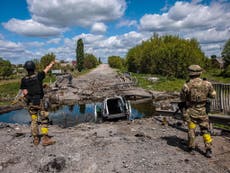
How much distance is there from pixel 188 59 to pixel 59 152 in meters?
Result: 32.3

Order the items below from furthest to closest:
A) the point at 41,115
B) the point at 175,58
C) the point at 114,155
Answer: the point at 175,58
the point at 41,115
the point at 114,155

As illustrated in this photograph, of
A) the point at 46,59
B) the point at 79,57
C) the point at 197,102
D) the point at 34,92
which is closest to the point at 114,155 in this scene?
the point at 197,102

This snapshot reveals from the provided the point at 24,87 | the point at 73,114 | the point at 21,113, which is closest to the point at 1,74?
the point at 21,113

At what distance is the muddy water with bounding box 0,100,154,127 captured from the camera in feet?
46.7

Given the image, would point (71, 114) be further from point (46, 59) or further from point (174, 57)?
point (46, 59)

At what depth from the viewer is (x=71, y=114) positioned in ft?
53.3

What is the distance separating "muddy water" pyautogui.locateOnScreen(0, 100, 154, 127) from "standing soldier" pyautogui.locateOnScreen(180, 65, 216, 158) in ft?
29.4

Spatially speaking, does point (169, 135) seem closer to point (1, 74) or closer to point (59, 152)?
point (59, 152)

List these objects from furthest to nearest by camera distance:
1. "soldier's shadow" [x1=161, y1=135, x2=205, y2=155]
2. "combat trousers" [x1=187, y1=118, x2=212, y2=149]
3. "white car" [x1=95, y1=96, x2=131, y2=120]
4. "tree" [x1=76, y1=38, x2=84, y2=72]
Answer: "tree" [x1=76, y1=38, x2=84, y2=72], "white car" [x1=95, y1=96, x2=131, y2=120], "soldier's shadow" [x1=161, y1=135, x2=205, y2=155], "combat trousers" [x1=187, y1=118, x2=212, y2=149]

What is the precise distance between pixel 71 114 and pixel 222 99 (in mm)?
10734

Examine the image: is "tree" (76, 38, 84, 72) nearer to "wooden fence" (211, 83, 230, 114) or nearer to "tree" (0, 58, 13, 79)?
"tree" (0, 58, 13, 79)

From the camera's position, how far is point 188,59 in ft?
113

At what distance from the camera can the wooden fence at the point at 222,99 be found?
885 cm

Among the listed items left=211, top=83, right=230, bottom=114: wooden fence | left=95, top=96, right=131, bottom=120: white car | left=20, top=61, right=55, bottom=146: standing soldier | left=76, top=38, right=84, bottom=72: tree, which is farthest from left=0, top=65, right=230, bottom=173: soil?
left=76, top=38, right=84, bottom=72: tree
